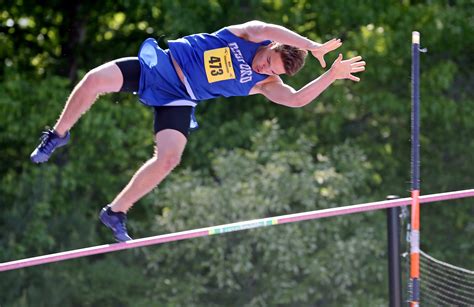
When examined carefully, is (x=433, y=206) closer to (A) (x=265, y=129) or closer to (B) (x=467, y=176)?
(B) (x=467, y=176)

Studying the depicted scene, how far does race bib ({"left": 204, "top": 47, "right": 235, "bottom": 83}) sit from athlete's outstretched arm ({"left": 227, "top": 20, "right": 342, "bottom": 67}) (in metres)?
0.15

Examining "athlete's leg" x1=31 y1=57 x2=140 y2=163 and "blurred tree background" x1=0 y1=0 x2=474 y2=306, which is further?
"blurred tree background" x1=0 y1=0 x2=474 y2=306

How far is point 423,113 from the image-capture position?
10.6 m

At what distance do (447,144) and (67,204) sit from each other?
12.7 ft

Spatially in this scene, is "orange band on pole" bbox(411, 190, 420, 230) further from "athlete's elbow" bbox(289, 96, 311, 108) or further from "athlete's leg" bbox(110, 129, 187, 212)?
"athlete's leg" bbox(110, 129, 187, 212)

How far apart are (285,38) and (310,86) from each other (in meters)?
0.52

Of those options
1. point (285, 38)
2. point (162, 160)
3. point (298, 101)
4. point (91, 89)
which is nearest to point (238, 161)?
point (298, 101)

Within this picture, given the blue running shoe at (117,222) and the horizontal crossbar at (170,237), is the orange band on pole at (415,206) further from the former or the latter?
the blue running shoe at (117,222)

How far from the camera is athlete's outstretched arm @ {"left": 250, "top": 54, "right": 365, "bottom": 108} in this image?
5461mm

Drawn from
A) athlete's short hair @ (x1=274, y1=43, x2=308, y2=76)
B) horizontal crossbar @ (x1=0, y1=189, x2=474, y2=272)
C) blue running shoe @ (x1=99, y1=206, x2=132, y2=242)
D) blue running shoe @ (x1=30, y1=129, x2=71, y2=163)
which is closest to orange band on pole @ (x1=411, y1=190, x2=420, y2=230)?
horizontal crossbar @ (x1=0, y1=189, x2=474, y2=272)

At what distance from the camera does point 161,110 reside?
5598 mm

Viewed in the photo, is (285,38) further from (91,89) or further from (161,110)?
(91,89)

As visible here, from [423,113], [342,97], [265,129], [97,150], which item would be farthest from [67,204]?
[423,113]

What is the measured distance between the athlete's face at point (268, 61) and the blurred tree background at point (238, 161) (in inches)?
158
